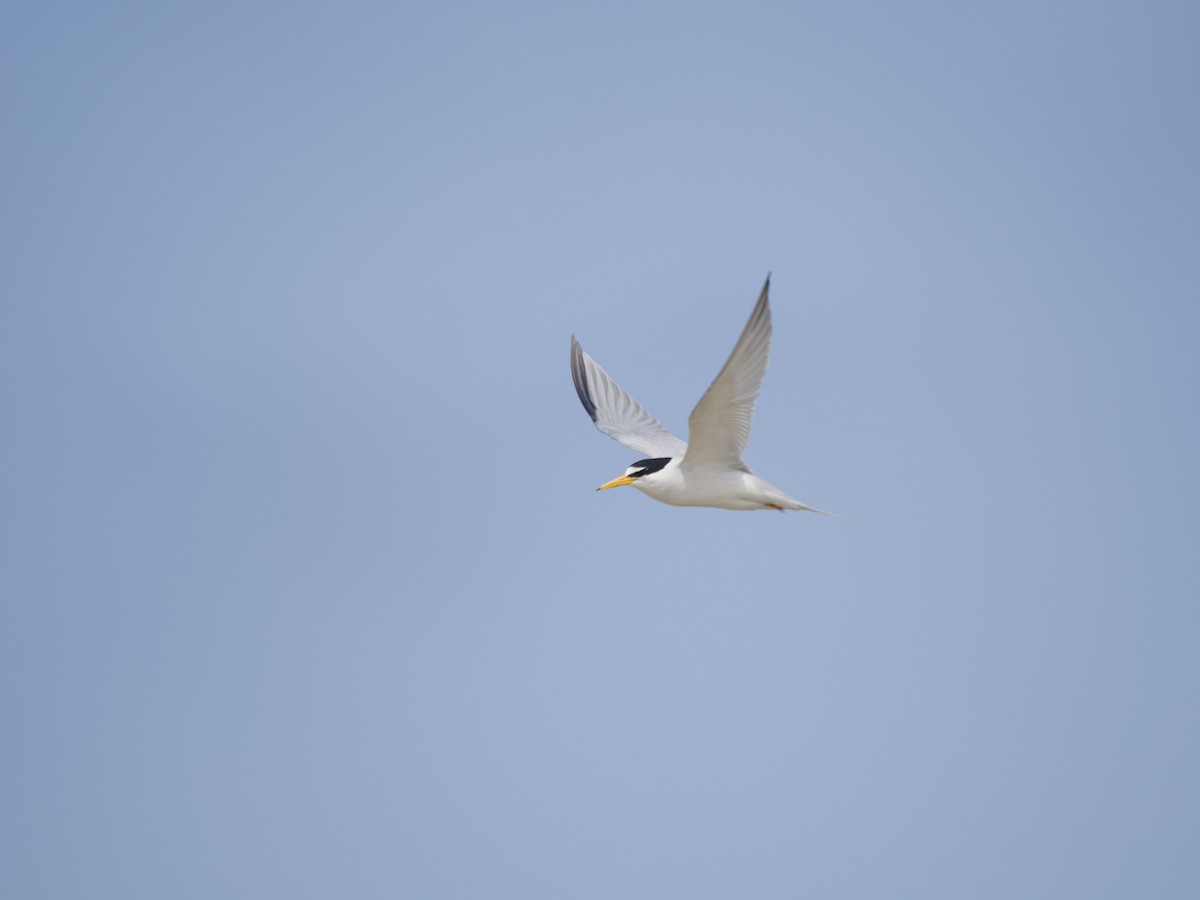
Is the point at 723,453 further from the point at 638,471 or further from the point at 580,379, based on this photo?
the point at 580,379

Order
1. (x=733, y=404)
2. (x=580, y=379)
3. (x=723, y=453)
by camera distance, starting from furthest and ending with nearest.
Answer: (x=580, y=379), (x=723, y=453), (x=733, y=404)

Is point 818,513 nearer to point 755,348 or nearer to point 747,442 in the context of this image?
point 747,442

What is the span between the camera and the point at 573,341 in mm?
15617

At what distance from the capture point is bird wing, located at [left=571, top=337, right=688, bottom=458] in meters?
15.3

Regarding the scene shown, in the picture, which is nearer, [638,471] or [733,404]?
[733,404]

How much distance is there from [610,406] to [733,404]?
13.5ft

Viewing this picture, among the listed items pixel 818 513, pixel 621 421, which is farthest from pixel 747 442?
pixel 621 421

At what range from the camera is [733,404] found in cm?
1163

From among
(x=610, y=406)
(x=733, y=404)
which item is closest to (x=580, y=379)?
(x=610, y=406)

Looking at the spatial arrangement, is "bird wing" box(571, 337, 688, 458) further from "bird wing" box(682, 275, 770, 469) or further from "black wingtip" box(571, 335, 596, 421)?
"bird wing" box(682, 275, 770, 469)

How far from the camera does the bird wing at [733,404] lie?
1078 centimetres

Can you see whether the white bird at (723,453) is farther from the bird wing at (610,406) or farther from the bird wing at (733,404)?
the bird wing at (610,406)

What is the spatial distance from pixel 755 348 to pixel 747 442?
1.34m

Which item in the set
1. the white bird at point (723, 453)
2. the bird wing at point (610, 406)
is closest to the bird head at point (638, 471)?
the white bird at point (723, 453)
